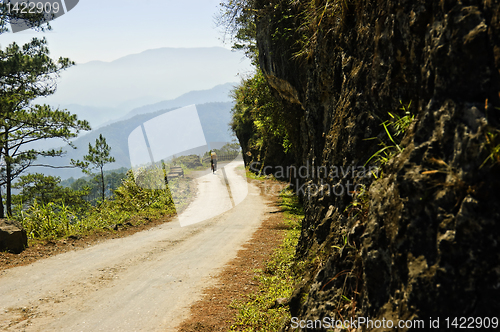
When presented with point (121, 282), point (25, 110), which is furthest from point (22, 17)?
point (121, 282)

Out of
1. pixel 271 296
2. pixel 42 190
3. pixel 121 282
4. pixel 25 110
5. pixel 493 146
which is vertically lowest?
pixel 271 296

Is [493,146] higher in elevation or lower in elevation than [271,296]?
higher

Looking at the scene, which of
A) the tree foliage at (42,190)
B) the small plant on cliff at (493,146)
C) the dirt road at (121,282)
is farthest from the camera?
the tree foliage at (42,190)

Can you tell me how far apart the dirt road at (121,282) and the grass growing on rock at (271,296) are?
109 centimetres

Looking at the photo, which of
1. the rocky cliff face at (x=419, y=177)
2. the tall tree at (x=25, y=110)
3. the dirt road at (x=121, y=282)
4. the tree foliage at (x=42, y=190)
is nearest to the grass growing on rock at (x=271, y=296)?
the dirt road at (x=121, y=282)

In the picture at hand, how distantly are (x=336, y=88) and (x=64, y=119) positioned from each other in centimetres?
2332

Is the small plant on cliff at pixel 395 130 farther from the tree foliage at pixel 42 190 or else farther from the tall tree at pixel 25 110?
the tree foliage at pixel 42 190

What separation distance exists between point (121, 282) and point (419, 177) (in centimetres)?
675

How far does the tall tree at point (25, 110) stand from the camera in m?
18.2

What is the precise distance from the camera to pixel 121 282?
718 centimetres

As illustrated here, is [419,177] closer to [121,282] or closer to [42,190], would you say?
[121,282]

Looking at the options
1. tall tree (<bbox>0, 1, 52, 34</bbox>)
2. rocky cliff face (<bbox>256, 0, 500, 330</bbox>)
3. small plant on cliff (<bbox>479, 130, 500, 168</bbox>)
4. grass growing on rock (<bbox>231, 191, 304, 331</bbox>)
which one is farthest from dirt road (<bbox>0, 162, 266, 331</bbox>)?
tall tree (<bbox>0, 1, 52, 34</bbox>)

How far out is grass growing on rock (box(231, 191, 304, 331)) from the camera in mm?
5250

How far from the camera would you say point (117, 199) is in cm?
2048
